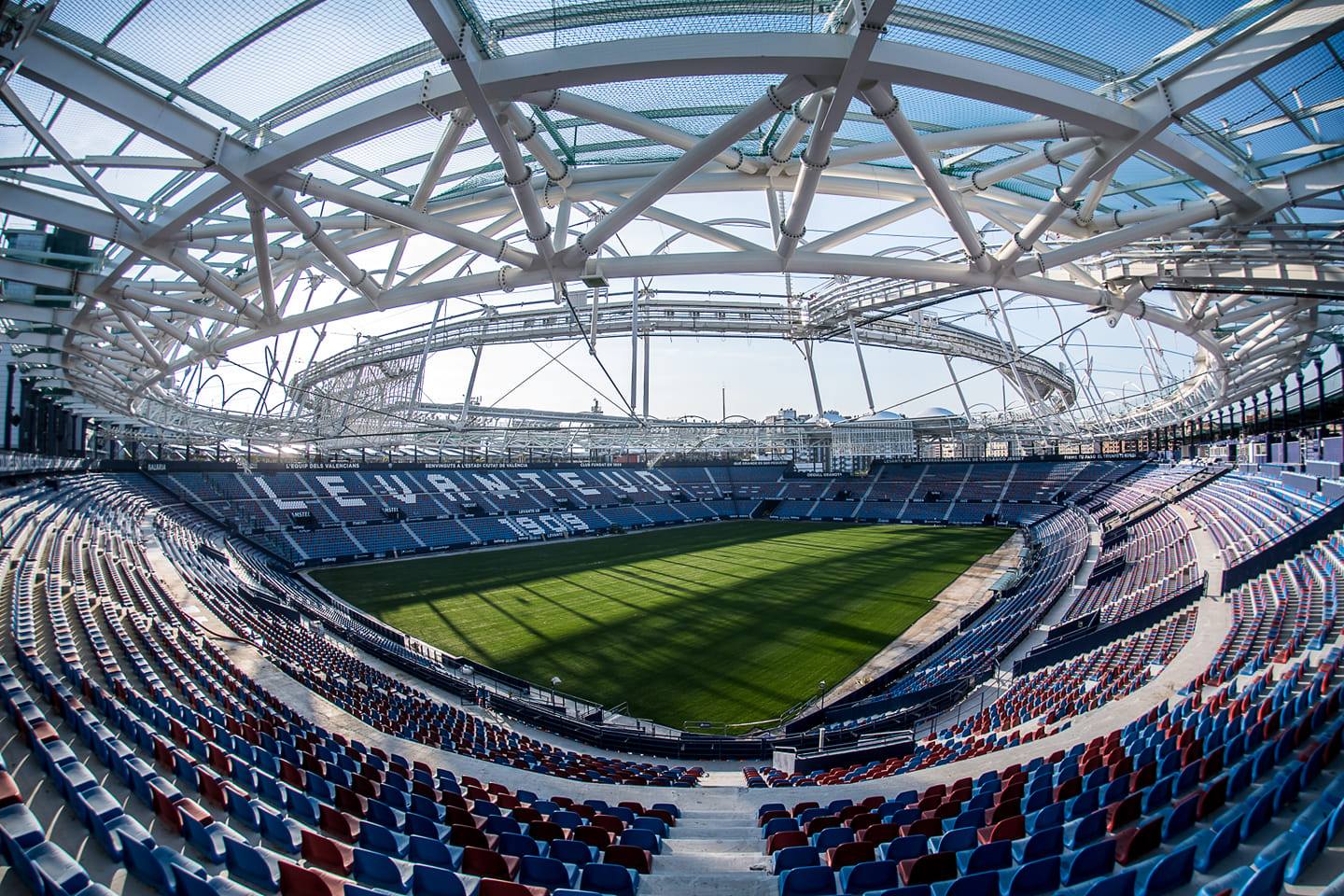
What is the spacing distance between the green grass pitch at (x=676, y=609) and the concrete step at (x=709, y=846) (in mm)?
10126

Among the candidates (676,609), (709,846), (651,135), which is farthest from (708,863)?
(676,609)

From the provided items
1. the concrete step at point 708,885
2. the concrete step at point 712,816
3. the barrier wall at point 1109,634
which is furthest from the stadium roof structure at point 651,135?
the barrier wall at point 1109,634

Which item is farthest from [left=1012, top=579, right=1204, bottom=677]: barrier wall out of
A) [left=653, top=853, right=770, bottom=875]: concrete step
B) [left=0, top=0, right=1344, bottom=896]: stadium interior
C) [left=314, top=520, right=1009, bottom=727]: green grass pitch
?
[left=653, top=853, right=770, bottom=875]: concrete step

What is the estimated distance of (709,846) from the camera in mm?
6207

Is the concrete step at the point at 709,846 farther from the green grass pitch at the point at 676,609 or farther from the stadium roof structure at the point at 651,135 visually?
the green grass pitch at the point at 676,609

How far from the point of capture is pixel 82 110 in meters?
6.73

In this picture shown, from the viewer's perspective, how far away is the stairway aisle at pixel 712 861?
488 cm

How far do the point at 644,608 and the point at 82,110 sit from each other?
935 inches

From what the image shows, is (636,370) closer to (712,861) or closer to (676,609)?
(676,609)

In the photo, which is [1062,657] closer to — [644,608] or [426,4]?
[644,608]

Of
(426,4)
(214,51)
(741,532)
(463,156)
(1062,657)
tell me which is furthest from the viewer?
(741,532)

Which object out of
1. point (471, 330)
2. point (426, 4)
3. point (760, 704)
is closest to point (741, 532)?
point (471, 330)

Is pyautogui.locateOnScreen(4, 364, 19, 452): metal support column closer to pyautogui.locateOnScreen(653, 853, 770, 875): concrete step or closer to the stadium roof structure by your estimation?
the stadium roof structure

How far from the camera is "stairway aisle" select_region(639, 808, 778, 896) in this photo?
16.0ft
